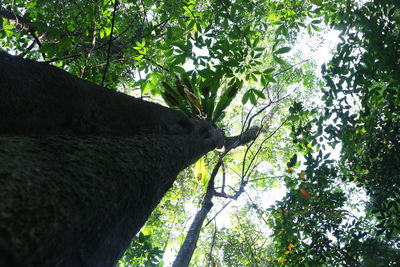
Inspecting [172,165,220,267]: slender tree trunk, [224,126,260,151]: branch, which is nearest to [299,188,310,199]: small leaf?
[172,165,220,267]: slender tree trunk

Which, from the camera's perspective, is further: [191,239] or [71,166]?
[191,239]

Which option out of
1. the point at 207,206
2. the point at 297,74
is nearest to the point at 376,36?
the point at 207,206

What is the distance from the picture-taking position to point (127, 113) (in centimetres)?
224

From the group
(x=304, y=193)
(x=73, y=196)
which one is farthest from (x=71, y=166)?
(x=304, y=193)

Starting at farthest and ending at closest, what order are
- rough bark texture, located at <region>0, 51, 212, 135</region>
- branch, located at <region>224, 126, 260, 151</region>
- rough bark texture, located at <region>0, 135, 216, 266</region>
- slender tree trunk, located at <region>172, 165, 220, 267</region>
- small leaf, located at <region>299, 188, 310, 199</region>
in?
branch, located at <region>224, 126, 260, 151</region>, slender tree trunk, located at <region>172, 165, 220, 267</region>, small leaf, located at <region>299, 188, 310, 199</region>, rough bark texture, located at <region>0, 51, 212, 135</region>, rough bark texture, located at <region>0, 135, 216, 266</region>

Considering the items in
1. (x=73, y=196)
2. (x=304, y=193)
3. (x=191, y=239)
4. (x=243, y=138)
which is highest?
(x=243, y=138)

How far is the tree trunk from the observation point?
834 millimetres

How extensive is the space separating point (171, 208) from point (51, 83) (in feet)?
24.1

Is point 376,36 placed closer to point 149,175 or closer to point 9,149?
point 149,175

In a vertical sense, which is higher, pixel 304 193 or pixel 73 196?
pixel 304 193

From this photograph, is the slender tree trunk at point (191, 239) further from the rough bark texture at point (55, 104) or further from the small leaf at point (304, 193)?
the rough bark texture at point (55, 104)

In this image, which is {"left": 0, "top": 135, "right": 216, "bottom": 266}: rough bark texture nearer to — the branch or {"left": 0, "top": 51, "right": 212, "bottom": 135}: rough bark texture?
{"left": 0, "top": 51, "right": 212, "bottom": 135}: rough bark texture

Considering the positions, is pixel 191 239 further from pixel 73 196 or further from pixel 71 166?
pixel 73 196

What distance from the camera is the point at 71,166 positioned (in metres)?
1.17
